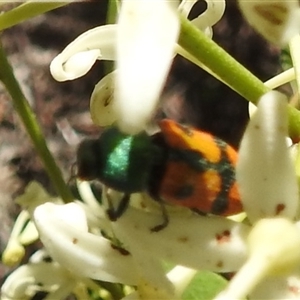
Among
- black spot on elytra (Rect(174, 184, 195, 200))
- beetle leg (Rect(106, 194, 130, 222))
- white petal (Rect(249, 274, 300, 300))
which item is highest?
black spot on elytra (Rect(174, 184, 195, 200))

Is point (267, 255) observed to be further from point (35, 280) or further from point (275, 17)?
point (35, 280)

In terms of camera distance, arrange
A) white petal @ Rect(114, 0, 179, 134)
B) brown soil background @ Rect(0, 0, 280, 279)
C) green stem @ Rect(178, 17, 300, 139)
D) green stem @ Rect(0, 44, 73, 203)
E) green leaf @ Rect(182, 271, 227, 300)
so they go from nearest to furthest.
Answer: white petal @ Rect(114, 0, 179, 134) < green stem @ Rect(178, 17, 300, 139) < green stem @ Rect(0, 44, 73, 203) < green leaf @ Rect(182, 271, 227, 300) < brown soil background @ Rect(0, 0, 280, 279)

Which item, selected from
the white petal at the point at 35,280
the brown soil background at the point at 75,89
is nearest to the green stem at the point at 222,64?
the white petal at the point at 35,280

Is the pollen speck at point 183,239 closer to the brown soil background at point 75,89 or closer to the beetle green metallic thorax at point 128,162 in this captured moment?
the beetle green metallic thorax at point 128,162

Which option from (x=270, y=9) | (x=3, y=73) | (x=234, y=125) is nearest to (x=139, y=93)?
(x=270, y=9)

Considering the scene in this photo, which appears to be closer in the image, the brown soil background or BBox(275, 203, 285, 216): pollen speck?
BBox(275, 203, 285, 216): pollen speck

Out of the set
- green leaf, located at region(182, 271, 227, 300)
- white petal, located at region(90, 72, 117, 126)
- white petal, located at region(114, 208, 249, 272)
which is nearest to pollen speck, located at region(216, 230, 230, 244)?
white petal, located at region(114, 208, 249, 272)

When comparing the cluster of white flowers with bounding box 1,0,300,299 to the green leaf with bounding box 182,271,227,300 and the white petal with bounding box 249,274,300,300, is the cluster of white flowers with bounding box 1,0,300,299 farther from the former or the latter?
the green leaf with bounding box 182,271,227,300
